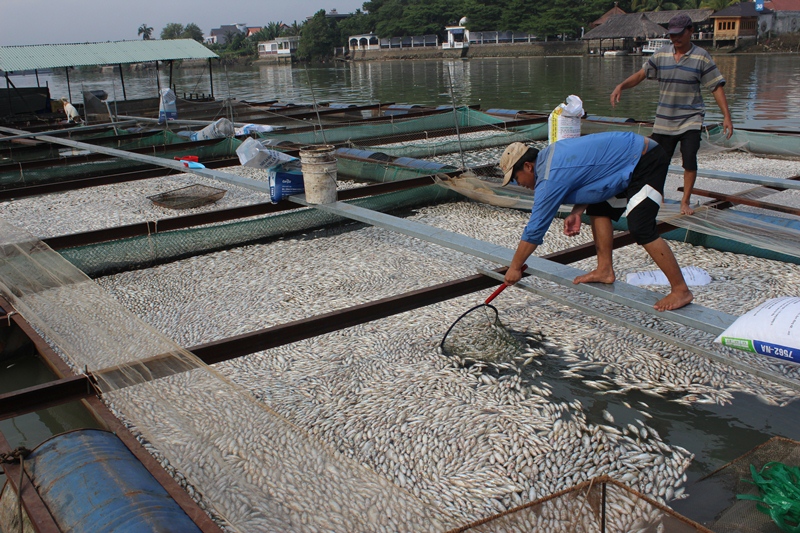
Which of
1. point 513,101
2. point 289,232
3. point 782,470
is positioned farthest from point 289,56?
point 782,470

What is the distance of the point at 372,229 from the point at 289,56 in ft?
255

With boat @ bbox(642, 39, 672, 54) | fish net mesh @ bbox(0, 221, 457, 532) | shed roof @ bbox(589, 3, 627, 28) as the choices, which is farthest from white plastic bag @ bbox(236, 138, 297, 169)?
shed roof @ bbox(589, 3, 627, 28)

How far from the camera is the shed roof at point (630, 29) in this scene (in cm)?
4653

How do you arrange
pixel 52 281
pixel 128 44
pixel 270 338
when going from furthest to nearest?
pixel 128 44
pixel 52 281
pixel 270 338

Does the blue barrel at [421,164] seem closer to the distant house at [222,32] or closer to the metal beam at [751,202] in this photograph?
the metal beam at [751,202]

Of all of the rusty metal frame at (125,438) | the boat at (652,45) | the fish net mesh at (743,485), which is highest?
the boat at (652,45)

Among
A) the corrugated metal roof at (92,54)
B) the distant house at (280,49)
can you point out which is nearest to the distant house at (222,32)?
the distant house at (280,49)

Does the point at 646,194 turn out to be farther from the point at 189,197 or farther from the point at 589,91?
the point at 589,91

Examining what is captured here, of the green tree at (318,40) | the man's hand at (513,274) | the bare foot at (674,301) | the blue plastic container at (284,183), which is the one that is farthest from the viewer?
the green tree at (318,40)

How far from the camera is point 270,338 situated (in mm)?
3701

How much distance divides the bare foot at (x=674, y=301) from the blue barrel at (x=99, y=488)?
261 cm

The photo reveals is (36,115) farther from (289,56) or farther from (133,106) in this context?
(289,56)

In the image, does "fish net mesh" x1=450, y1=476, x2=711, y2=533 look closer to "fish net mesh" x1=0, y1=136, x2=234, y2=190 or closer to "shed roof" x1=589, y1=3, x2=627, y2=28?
"fish net mesh" x1=0, y1=136, x2=234, y2=190

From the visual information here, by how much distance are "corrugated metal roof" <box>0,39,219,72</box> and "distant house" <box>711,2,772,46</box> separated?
1661 inches
